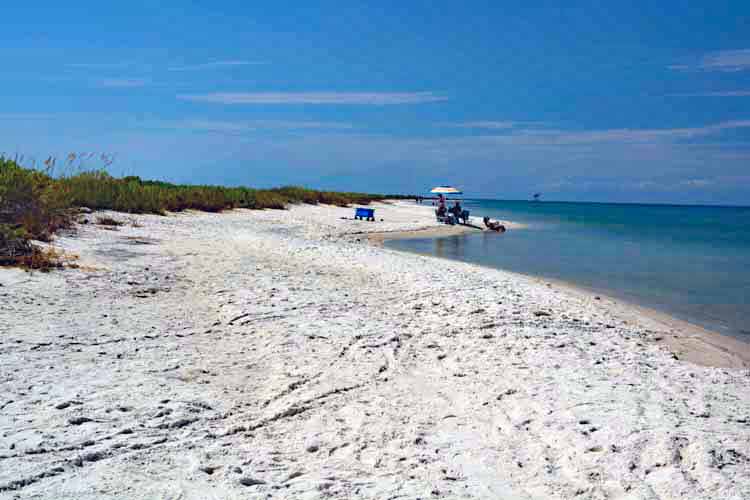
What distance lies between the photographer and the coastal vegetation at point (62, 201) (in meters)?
8.20

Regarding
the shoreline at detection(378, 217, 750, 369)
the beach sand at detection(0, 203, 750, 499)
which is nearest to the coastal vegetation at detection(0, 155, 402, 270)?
the beach sand at detection(0, 203, 750, 499)

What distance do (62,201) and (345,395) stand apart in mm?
10298

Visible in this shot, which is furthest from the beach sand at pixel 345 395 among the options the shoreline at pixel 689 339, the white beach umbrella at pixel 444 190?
the white beach umbrella at pixel 444 190

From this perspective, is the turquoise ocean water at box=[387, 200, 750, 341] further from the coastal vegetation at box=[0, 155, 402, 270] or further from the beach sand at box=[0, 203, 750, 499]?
the coastal vegetation at box=[0, 155, 402, 270]

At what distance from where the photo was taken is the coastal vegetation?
8.20 meters

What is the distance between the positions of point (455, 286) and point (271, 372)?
489cm

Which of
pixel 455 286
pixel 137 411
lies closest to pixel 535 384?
pixel 137 411

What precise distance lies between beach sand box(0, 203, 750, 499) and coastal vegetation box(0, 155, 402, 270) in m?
0.86

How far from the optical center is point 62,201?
12.5m

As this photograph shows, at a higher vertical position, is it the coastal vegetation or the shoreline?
the coastal vegetation

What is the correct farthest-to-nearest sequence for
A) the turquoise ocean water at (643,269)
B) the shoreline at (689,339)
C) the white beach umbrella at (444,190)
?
1. the white beach umbrella at (444,190)
2. the turquoise ocean water at (643,269)
3. the shoreline at (689,339)

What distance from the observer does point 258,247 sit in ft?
44.4

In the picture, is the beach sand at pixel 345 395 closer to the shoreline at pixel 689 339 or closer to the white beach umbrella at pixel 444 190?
the shoreline at pixel 689 339

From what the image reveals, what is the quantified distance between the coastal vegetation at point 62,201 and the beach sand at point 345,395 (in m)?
0.86
